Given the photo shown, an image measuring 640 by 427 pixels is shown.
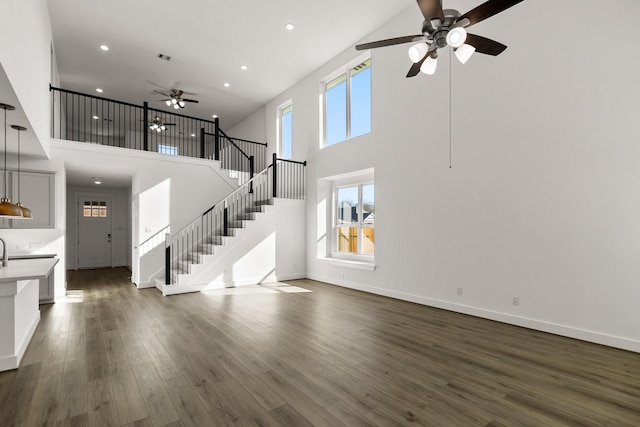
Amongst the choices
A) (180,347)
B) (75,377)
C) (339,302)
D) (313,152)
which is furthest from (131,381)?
(313,152)

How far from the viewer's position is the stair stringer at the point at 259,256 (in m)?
6.46

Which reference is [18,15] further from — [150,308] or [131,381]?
[150,308]

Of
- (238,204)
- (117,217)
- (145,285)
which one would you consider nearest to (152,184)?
(238,204)

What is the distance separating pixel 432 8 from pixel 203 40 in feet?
17.9

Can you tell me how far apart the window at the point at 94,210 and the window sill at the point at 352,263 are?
7918mm

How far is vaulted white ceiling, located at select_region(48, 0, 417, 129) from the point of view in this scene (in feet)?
18.0

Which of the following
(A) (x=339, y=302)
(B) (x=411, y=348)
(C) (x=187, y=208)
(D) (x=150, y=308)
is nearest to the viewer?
(B) (x=411, y=348)

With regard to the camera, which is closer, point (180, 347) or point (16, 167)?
point (180, 347)

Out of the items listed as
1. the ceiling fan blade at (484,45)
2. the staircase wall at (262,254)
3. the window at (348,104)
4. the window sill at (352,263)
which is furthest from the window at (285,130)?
the ceiling fan blade at (484,45)

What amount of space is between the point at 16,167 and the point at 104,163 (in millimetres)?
1358

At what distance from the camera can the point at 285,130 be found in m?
9.30

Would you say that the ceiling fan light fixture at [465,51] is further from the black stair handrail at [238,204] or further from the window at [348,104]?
the black stair handrail at [238,204]

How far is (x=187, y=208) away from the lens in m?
7.54

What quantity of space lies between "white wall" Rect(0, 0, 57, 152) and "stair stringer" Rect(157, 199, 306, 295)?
11.1 ft
